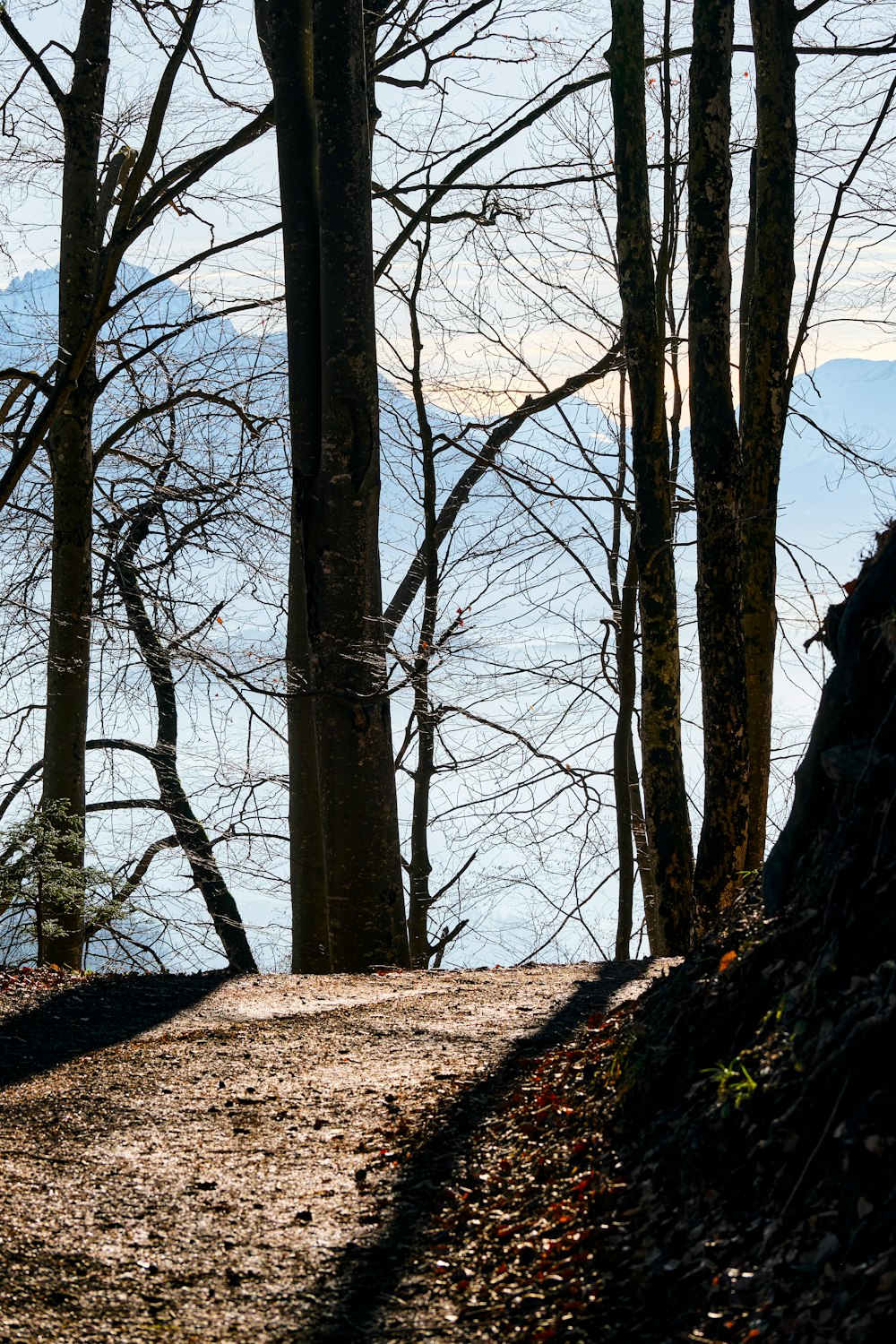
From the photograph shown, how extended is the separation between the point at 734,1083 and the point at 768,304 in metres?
5.92

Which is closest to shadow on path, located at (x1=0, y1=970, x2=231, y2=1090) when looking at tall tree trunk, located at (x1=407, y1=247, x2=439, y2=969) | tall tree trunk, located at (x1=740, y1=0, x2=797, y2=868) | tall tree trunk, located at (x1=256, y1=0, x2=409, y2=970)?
tall tree trunk, located at (x1=256, y1=0, x2=409, y2=970)

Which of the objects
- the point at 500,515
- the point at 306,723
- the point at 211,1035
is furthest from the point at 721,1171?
the point at 500,515

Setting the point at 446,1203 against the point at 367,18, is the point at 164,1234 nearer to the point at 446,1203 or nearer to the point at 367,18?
the point at 446,1203

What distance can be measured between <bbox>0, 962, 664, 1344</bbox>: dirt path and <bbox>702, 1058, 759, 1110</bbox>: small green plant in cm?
100

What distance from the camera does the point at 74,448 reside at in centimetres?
962

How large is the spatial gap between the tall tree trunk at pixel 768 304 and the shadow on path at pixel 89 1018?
3.86 meters

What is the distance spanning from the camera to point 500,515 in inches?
463

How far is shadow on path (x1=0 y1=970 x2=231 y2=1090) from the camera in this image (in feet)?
16.4

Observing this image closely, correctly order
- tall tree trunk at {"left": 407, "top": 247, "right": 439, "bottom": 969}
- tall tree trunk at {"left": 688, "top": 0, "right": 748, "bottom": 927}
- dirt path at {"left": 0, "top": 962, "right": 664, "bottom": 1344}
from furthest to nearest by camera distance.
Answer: tall tree trunk at {"left": 407, "top": 247, "right": 439, "bottom": 969}, tall tree trunk at {"left": 688, "top": 0, "right": 748, "bottom": 927}, dirt path at {"left": 0, "top": 962, "right": 664, "bottom": 1344}

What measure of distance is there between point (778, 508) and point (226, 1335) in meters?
6.46

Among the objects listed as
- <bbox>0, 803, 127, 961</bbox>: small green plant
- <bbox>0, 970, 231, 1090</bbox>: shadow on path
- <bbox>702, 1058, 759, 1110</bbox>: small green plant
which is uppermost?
<bbox>0, 803, 127, 961</bbox>: small green plant

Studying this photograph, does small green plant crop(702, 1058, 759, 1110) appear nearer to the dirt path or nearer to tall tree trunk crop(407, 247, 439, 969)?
the dirt path

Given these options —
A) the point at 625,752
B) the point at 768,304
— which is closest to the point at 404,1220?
the point at 768,304

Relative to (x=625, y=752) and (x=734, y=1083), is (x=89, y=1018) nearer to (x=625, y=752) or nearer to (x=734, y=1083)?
(x=734, y=1083)
